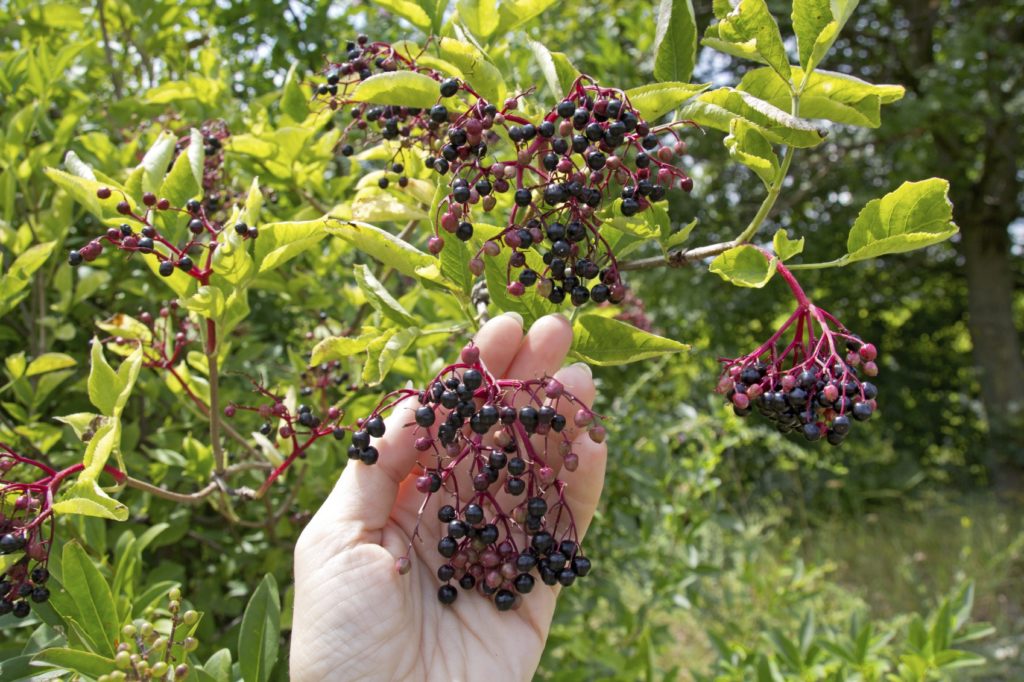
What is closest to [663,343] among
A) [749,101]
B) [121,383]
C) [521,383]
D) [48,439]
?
[521,383]

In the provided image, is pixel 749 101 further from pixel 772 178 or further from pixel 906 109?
pixel 906 109

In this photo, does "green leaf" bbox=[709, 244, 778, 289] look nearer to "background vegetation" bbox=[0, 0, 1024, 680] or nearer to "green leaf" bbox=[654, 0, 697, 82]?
"green leaf" bbox=[654, 0, 697, 82]

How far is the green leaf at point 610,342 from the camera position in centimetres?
114

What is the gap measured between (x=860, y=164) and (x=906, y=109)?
1087 mm

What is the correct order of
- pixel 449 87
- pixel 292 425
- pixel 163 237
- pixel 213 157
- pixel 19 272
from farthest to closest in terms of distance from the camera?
pixel 213 157, pixel 19 272, pixel 292 425, pixel 163 237, pixel 449 87

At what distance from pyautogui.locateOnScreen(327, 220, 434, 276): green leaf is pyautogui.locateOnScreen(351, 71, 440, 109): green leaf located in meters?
0.18

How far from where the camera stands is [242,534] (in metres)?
2.30

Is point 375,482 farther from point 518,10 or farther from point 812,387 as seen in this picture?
point 518,10

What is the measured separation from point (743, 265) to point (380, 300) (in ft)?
1.77

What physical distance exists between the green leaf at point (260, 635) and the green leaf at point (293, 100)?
1.11 metres

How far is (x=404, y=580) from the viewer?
1271 mm

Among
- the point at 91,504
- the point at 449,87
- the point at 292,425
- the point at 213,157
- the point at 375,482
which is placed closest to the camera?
the point at 91,504

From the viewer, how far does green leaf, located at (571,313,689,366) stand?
1141 mm

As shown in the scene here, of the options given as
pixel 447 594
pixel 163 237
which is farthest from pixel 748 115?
pixel 163 237
